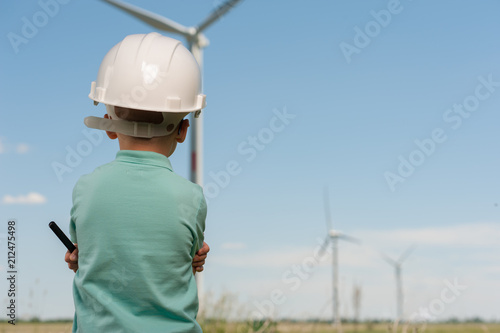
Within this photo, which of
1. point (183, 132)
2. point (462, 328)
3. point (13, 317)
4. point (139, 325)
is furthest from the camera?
point (462, 328)

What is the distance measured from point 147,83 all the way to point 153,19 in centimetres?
1585

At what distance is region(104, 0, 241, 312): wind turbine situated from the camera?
16.9 meters

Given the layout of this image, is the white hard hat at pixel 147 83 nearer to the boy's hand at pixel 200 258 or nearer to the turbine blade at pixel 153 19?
the boy's hand at pixel 200 258

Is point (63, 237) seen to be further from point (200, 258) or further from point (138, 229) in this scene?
point (200, 258)

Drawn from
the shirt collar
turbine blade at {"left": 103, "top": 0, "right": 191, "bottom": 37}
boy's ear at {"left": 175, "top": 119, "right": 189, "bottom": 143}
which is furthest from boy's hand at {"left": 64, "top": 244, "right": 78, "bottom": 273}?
turbine blade at {"left": 103, "top": 0, "right": 191, "bottom": 37}

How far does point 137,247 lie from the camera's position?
3.03 metres

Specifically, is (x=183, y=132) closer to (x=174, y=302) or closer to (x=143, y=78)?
(x=143, y=78)

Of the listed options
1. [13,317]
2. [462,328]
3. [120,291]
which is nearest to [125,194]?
[120,291]

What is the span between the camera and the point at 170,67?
11.6ft

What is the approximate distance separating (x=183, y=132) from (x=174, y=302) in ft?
3.32

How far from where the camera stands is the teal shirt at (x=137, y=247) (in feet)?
9.83

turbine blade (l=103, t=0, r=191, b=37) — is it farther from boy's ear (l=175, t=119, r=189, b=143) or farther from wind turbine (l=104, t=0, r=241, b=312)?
boy's ear (l=175, t=119, r=189, b=143)

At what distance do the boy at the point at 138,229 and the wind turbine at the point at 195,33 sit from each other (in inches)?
516

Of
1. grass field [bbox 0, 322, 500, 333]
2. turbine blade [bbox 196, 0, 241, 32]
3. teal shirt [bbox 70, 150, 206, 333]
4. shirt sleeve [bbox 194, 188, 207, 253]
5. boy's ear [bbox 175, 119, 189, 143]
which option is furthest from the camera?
turbine blade [bbox 196, 0, 241, 32]
